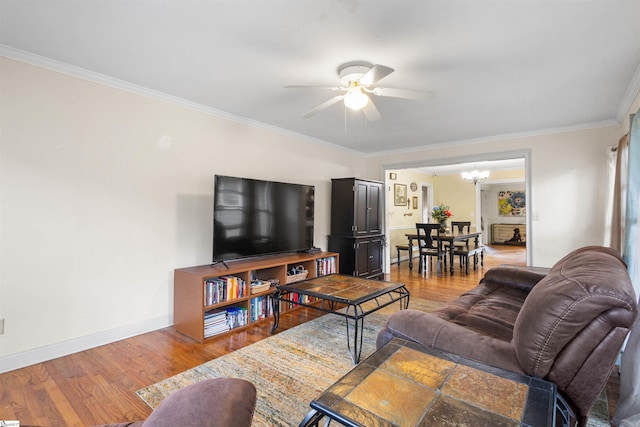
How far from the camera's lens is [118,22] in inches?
72.7

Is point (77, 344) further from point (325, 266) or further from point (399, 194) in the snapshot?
point (399, 194)

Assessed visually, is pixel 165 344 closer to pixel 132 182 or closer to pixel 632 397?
pixel 132 182

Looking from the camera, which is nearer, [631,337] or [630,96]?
[631,337]

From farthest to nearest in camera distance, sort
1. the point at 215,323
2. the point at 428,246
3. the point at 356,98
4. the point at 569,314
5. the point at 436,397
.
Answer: the point at 428,246, the point at 215,323, the point at 356,98, the point at 569,314, the point at 436,397

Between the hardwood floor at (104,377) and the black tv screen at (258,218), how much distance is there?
33.0 inches

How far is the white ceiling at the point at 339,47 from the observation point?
67.6 inches

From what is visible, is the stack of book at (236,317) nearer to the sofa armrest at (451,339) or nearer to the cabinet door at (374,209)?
the sofa armrest at (451,339)

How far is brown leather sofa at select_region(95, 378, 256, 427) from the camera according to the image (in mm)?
803

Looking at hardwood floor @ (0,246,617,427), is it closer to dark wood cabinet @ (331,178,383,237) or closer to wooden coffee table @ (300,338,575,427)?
wooden coffee table @ (300,338,575,427)

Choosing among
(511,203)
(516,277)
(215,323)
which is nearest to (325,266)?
(215,323)

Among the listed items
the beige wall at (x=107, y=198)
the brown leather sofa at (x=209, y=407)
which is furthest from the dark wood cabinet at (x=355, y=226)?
the brown leather sofa at (x=209, y=407)

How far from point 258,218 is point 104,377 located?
188 centimetres

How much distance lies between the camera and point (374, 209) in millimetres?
5230

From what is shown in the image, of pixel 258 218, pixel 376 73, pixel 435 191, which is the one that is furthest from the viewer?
pixel 435 191
